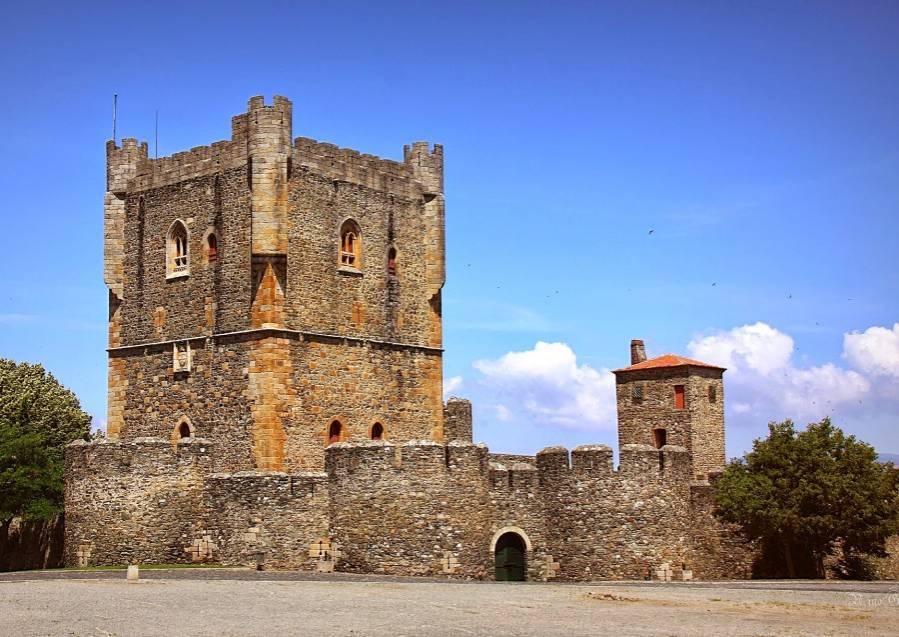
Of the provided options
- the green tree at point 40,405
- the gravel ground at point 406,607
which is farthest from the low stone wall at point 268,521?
the green tree at point 40,405

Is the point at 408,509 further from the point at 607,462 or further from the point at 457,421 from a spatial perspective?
the point at 457,421

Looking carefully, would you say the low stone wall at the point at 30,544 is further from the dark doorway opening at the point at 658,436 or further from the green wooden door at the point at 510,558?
the dark doorway opening at the point at 658,436

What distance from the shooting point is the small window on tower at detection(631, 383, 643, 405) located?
5947cm

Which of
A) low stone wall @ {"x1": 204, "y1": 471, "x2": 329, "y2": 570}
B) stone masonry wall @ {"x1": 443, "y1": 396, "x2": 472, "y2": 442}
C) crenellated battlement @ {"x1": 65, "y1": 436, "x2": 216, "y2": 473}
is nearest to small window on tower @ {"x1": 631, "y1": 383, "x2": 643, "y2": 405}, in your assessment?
stone masonry wall @ {"x1": 443, "y1": 396, "x2": 472, "y2": 442}

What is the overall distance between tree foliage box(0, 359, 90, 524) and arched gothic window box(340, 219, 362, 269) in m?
10.6

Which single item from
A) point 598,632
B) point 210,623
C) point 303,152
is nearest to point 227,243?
point 303,152

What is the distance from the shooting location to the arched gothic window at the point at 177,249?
1706 inches

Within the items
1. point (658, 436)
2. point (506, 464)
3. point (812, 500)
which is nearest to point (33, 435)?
point (506, 464)

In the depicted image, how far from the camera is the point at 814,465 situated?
4047cm

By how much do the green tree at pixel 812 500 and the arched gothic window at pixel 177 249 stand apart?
17.3m

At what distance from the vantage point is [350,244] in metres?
43.6

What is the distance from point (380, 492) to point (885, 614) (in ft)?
43.9

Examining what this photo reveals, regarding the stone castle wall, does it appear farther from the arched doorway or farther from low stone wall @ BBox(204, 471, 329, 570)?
the arched doorway

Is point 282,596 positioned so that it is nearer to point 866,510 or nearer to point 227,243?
point 227,243
